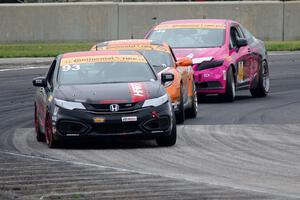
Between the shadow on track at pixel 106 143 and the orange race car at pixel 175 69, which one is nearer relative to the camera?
the shadow on track at pixel 106 143

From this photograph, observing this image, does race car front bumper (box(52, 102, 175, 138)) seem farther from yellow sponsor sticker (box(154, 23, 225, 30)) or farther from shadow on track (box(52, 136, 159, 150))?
yellow sponsor sticker (box(154, 23, 225, 30))

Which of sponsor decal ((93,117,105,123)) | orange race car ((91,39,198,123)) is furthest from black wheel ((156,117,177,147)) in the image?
orange race car ((91,39,198,123))

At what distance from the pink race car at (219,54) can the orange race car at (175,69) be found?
2.02 metres

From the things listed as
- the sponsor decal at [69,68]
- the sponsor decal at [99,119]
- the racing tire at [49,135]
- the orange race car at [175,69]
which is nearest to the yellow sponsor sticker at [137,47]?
the orange race car at [175,69]

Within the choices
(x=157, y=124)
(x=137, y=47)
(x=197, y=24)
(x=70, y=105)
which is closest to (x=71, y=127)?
(x=70, y=105)

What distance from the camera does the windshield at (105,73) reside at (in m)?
15.7

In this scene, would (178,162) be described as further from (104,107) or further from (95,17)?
(95,17)

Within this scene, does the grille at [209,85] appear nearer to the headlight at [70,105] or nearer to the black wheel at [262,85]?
the black wheel at [262,85]

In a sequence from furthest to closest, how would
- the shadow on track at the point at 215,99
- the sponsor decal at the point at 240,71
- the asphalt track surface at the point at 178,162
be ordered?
the sponsor decal at the point at 240,71 → the shadow on track at the point at 215,99 → the asphalt track surface at the point at 178,162

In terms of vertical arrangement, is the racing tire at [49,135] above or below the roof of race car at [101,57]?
below

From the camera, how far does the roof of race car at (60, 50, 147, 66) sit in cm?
1623

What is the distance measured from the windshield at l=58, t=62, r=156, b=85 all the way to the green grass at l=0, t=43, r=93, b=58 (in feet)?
59.7

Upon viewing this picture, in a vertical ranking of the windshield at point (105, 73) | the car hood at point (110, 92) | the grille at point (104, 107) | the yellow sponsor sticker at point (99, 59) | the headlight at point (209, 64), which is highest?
the yellow sponsor sticker at point (99, 59)

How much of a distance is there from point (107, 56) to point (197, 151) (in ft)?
8.38
